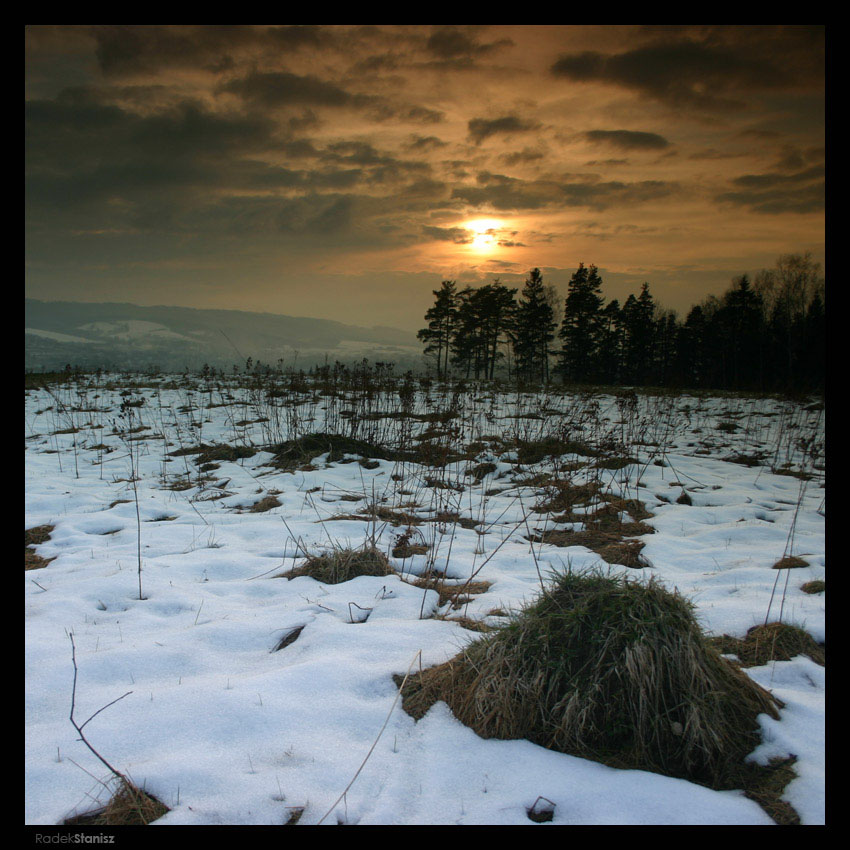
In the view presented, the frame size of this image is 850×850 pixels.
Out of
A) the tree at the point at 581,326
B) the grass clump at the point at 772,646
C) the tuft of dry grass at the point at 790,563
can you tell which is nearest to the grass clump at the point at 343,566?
the grass clump at the point at 772,646

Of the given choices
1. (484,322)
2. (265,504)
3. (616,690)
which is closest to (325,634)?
(616,690)

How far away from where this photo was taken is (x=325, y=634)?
8.30ft

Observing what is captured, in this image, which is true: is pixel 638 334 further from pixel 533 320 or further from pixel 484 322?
pixel 484 322

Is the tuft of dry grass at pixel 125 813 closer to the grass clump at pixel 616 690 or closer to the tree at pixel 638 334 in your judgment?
the grass clump at pixel 616 690

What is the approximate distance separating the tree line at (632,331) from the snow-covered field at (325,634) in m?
34.7

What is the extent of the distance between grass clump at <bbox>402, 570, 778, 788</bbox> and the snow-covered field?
81mm

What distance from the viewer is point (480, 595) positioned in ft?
10.3

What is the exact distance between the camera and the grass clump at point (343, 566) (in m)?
3.34

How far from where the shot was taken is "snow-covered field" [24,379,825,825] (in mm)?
1535

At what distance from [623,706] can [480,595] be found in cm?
142

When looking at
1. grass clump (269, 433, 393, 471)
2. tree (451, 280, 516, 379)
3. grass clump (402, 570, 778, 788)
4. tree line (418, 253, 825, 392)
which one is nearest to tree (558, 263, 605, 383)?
tree line (418, 253, 825, 392)

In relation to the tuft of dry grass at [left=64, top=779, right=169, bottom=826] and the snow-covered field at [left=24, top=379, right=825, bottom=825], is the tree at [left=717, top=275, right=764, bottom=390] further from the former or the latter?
the tuft of dry grass at [left=64, top=779, right=169, bottom=826]
